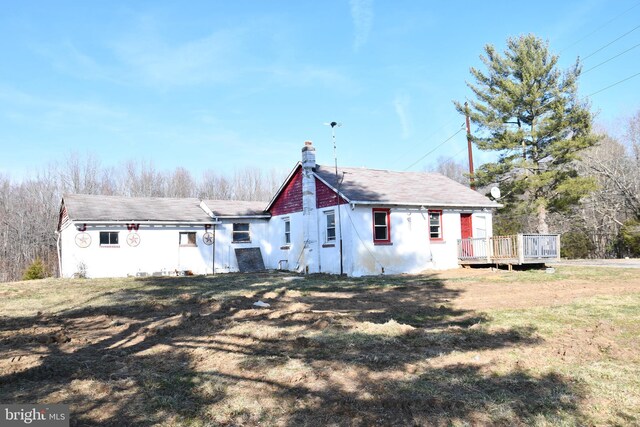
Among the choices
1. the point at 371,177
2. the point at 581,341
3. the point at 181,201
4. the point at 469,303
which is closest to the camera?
the point at 581,341

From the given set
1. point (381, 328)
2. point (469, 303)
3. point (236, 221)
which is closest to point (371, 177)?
point (236, 221)

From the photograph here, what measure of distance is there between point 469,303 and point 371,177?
510 inches

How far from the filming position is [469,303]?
11.8 m

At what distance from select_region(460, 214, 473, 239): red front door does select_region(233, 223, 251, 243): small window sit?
11.7 metres

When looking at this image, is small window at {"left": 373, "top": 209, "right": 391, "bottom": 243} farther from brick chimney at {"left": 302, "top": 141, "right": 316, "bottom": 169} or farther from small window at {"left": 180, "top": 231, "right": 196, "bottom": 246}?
small window at {"left": 180, "top": 231, "right": 196, "bottom": 246}

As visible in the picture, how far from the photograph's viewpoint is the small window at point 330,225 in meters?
21.6

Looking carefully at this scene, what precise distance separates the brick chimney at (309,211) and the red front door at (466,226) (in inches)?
284

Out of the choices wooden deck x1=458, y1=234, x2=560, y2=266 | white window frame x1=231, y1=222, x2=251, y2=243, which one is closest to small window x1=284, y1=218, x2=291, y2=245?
white window frame x1=231, y1=222, x2=251, y2=243

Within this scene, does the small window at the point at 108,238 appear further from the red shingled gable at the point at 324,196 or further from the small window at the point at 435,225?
the small window at the point at 435,225

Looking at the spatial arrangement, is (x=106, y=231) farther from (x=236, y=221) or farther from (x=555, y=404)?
(x=555, y=404)

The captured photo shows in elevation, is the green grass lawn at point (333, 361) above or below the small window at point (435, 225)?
below

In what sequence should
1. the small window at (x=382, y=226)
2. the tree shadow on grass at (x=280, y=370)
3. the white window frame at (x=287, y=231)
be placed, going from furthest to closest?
the white window frame at (x=287, y=231), the small window at (x=382, y=226), the tree shadow on grass at (x=280, y=370)

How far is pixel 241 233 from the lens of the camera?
2762 centimetres

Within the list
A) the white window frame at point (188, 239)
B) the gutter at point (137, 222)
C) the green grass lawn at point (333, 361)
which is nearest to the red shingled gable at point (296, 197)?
the gutter at point (137, 222)
